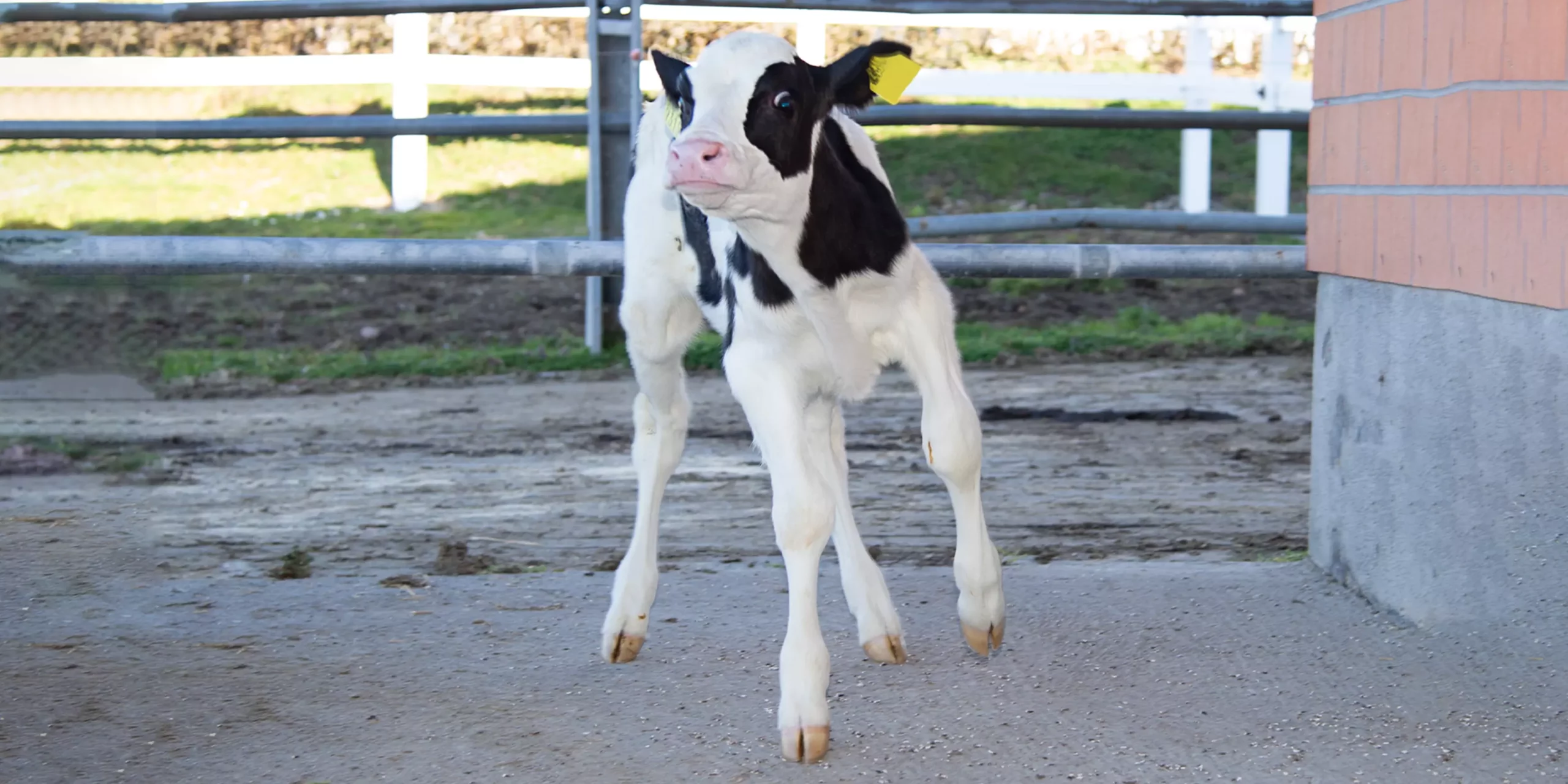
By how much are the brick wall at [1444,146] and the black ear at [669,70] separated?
159cm

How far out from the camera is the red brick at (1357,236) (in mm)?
3992

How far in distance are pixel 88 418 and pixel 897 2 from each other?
349 centimetres

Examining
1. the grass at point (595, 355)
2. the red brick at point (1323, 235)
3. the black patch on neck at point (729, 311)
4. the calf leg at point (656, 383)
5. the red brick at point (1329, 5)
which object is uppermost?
the red brick at point (1329, 5)

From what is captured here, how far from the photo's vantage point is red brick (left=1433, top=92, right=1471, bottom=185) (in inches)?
139

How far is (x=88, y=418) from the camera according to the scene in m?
6.70

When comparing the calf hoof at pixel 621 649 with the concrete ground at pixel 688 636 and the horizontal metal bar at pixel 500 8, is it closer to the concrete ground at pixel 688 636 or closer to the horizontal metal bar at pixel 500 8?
the concrete ground at pixel 688 636

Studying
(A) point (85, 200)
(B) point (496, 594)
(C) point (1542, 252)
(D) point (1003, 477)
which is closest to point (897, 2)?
(D) point (1003, 477)

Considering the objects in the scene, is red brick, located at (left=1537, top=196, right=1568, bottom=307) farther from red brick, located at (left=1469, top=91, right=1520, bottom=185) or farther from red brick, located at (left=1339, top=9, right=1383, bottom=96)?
red brick, located at (left=1339, top=9, right=1383, bottom=96)

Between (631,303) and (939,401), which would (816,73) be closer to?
(939,401)

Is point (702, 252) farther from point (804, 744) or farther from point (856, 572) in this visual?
point (804, 744)

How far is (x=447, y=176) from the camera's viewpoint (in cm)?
1171

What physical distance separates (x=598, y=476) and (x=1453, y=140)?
298 cm

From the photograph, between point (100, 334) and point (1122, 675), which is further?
point (100, 334)


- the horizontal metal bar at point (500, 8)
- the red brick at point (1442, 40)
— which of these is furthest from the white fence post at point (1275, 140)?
the red brick at point (1442, 40)
